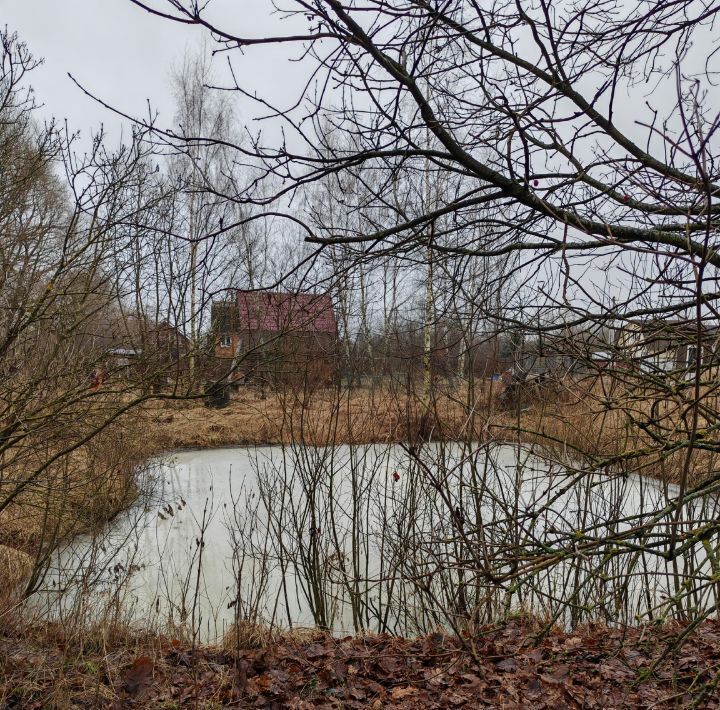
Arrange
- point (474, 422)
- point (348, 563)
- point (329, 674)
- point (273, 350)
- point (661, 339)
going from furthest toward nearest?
point (348, 563), point (273, 350), point (329, 674), point (474, 422), point (661, 339)

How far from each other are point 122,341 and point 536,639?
3768 mm

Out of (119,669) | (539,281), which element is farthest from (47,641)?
(539,281)

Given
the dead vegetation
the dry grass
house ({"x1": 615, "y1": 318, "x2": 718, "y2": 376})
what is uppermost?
house ({"x1": 615, "y1": 318, "x2": 718, "y2": 376})

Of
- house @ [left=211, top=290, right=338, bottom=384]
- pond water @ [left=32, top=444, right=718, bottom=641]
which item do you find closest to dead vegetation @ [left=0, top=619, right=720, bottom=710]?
pond water @ [left=32, top=444, right=718, bottom=641]

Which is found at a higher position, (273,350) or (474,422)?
(273,350)

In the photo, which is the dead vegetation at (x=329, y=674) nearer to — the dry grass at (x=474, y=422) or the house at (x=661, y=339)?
the dry grass at (x=474, y=422)

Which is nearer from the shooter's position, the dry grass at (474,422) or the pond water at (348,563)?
the dry grass at (474,422)

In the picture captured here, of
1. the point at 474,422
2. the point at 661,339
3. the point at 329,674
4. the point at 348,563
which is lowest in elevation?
the point at 329,674

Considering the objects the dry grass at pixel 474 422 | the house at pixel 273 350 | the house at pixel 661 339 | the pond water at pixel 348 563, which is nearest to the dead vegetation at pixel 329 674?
the pond water at pixel 348 563

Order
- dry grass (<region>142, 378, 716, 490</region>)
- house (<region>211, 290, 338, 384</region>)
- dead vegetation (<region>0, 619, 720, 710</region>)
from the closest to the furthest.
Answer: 1. dry grass (<region>142, 378, 716, 490</region>)
2. dead vegetation (<region>0, 619, 720, 710</region>)
3. house (<region>211, 290, 338, 384</region>)

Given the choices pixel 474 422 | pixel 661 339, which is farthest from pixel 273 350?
pixel 661 339

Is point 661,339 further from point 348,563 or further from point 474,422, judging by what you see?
point 348,563

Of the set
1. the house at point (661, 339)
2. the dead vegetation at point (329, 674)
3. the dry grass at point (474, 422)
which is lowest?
the dead vegetation at point (329, 674)

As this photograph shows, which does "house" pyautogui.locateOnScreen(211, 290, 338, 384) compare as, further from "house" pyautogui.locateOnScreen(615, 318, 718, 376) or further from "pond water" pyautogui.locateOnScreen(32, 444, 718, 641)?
"house" pyautogui.locateOnScreen(615, 318, 718, 376)
